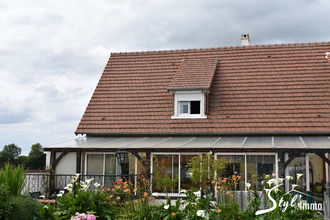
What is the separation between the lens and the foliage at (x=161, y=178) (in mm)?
16328

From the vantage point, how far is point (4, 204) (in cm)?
1020

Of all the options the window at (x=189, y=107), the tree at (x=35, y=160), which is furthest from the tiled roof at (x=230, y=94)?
the tree at (x=35, y=160)

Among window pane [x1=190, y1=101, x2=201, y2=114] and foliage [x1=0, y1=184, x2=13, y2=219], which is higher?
window pane [x1=190, y1=101, x2=201, y2=114]

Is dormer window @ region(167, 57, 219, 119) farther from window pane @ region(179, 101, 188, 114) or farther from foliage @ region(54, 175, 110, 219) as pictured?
foliage @ region(54, 175, 110, 219)

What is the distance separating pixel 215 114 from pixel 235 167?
10.1 ft

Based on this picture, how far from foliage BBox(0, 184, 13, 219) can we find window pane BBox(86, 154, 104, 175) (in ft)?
27.0

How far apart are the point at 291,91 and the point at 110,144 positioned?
887 centimetres

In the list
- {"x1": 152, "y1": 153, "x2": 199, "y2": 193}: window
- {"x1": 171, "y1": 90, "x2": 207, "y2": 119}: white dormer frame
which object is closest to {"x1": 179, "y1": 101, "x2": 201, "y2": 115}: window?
{"x1": 171, "y1": 90, "x2": 207, "y2": 119}: white dormer frame

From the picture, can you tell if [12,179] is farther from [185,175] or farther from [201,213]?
[185,175]

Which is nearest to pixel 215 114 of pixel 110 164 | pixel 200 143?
pixel 200 143

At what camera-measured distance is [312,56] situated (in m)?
20.9

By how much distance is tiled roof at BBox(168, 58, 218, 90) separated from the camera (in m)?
19.2

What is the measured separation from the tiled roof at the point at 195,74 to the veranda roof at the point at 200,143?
2.56m

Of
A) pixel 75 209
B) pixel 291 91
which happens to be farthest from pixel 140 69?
pixel 75 209
